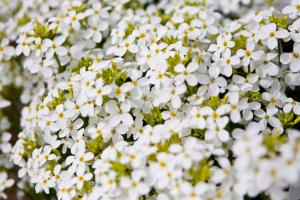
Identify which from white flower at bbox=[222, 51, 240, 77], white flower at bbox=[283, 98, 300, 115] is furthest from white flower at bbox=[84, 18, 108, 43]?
white flower at bbox=[283, 98, 300, 115]

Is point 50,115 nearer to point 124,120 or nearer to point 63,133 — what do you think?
point 63,133

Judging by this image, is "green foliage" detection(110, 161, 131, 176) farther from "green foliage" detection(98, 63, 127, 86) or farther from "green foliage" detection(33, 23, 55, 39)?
"green foliage" detection(33, 23, 55, 39)

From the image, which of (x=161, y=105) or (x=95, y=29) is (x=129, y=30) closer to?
(x=95, y=29)

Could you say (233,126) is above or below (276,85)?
below

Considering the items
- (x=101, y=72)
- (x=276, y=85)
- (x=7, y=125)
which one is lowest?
(x=7, y=125)

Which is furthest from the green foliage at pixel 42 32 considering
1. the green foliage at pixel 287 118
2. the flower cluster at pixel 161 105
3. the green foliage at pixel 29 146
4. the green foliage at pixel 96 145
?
the green foliage at pixel 287 118

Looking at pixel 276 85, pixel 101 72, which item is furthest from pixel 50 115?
pixel 276 85

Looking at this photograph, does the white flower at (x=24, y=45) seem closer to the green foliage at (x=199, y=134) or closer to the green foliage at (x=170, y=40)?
the green foliage at (x=170, y=40)

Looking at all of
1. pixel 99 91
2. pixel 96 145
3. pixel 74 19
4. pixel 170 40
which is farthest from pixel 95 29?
pixel 96 145

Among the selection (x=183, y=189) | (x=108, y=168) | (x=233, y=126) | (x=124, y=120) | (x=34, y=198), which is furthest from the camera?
(x=34, y=198)
